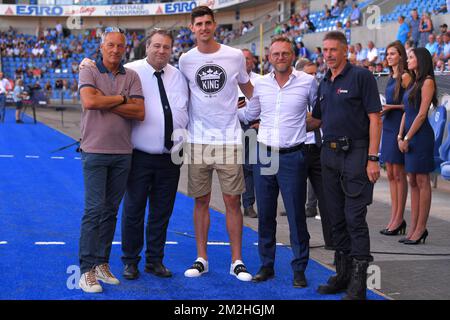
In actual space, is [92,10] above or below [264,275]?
above

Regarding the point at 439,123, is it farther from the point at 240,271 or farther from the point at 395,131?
the point at 240,271

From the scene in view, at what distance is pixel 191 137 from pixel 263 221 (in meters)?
0.97

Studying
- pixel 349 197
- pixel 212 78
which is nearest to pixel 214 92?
pixel 212 78

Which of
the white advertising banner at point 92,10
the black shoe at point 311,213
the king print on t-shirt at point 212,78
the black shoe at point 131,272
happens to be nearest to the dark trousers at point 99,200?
the black shoe at point 131,272

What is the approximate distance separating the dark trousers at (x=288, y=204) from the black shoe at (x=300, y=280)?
35 mm

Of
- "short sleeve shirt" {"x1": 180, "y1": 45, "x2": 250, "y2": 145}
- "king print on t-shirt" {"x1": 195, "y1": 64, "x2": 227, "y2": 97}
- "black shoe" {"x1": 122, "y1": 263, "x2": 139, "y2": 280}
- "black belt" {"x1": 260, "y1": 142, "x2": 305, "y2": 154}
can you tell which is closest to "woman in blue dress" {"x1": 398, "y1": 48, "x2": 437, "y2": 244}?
"black belt" {"x1": 260, "y1": 142, "x2": 305, "y2": 154}

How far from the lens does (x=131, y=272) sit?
5.57 meters

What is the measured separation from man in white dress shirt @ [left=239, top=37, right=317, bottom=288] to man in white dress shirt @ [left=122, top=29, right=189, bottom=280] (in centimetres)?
75

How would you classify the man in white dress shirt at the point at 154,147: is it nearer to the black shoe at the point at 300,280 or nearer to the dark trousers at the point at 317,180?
the black shoe at the point at 300,280

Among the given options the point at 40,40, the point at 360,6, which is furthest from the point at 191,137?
the point at 40,40

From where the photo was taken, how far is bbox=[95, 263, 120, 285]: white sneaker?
536cm

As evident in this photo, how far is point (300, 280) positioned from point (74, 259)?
2.12m

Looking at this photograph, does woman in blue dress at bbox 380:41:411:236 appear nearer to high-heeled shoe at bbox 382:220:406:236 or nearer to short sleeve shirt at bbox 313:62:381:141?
high-heeled shoe at bbox 382:220:406:236

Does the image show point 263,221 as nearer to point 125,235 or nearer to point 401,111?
point 125,235
